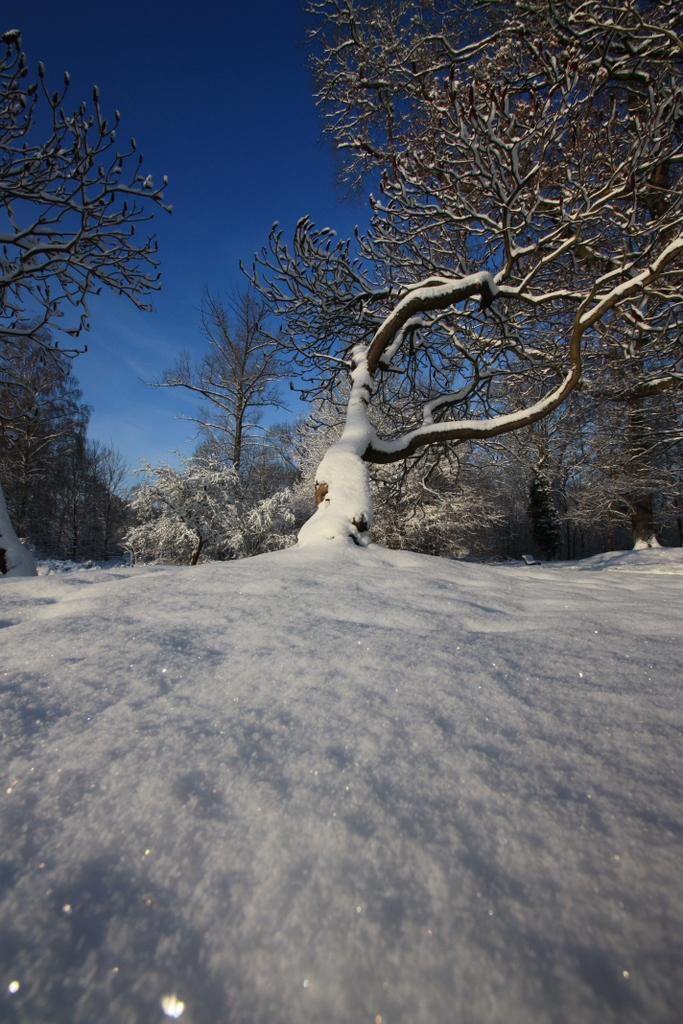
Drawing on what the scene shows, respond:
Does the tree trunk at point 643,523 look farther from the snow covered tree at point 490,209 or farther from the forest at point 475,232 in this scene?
the snow covered tree at point 490,209

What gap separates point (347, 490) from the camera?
351cm

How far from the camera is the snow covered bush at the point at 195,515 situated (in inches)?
502

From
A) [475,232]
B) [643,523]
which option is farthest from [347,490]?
[643,523]

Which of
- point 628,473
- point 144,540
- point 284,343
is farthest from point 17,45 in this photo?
point 628,473

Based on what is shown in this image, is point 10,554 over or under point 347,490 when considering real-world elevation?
under

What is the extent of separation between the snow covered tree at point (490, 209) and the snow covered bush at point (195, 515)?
8.07 meters

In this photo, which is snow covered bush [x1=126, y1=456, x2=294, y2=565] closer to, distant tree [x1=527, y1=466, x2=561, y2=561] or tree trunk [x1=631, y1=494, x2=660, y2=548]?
tree trunk [x1=631, y1=494, x2=660, y2=548]

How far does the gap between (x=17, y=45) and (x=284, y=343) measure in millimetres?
3731

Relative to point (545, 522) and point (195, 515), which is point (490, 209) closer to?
point (195, 515)

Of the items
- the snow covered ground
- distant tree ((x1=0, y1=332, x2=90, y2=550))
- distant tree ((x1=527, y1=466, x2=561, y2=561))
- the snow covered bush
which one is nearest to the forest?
the snow covered ground

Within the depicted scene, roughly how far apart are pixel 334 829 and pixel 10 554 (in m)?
5.52

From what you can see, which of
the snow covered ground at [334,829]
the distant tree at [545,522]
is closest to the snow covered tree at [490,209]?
the snow covered ground at [334,829]

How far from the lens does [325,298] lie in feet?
15.9

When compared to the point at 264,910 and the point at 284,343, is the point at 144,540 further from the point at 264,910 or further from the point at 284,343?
the point at 264,910
